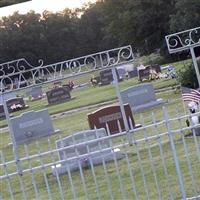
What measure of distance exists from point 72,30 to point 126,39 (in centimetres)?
2372

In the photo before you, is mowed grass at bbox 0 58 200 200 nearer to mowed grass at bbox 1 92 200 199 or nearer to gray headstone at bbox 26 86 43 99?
mowed grass at bbox 1 92 200 199

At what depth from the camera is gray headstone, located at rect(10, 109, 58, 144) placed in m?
20.3

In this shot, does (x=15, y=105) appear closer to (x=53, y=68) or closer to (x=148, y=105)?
(x=148, y=105)

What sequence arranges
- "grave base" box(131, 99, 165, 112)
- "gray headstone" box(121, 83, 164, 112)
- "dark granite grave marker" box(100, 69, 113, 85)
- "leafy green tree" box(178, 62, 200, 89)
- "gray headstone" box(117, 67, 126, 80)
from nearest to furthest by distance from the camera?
1. "leafy green tree" box(178, 62, 200, 89)
2. "grave base" box(131, 99, 165, 112)
3. "gray headstone" box(121, 83, 164, 112)
4. "dark granite grave marker" box(100, 69, 113, 85)
5. "gray headstone" box(117, 67, 126, 80)

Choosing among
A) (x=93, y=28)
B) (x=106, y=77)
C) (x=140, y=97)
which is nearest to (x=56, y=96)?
(x=106, y=77)

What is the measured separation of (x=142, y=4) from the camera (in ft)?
206

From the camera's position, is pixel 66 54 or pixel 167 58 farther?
pixel 66 54

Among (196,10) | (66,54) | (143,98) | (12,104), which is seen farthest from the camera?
(66,54)

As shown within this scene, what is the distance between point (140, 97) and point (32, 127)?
401 centimetres

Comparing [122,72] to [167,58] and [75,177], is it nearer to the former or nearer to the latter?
[167,58]

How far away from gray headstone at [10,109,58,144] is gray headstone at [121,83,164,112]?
9.36ft

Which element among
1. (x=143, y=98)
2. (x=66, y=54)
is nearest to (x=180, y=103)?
(x=143, y=98)

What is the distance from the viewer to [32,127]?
2061 cm

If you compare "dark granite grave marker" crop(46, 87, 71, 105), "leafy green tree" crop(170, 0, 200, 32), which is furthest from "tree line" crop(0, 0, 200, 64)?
"dark granite grave marker" crop(46, 87, 71, 105)
